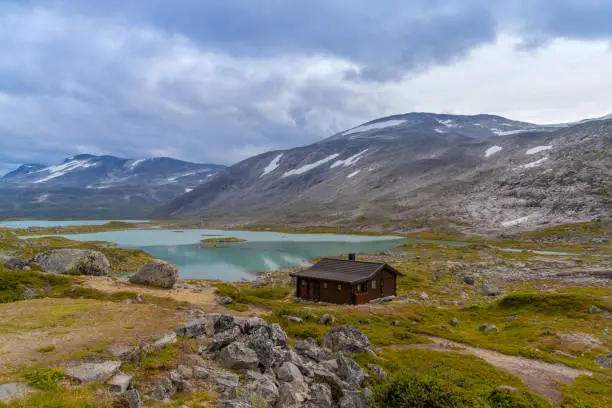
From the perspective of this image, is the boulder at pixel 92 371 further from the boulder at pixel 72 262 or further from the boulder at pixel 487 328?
the boulder at pixel 72 262

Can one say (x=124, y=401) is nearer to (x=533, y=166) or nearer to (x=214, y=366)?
(x=214, y=366)

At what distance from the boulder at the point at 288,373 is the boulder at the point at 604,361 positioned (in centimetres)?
1982

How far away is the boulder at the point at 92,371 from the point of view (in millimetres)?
12591

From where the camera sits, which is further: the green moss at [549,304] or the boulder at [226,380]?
the green moss at [549,304]

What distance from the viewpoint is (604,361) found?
22.9 meters

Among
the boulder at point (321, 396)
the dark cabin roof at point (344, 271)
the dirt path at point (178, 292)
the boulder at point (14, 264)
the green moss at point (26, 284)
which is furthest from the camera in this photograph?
the boulder at point (14, 264)

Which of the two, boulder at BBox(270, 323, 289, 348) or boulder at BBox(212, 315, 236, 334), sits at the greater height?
boulder at BBox(212, 315, 236, 334)

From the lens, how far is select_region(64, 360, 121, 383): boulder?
41.3ft

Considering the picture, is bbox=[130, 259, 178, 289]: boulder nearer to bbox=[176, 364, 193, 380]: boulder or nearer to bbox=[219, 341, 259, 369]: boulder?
bbox=[219, 341, 259, 369]: boulder

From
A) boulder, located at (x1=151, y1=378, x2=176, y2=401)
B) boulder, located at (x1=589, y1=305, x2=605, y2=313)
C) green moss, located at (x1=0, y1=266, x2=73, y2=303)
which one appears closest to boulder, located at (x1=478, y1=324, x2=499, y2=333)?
boulder, located at (x1=589, y1=305, x2=605, y2=313)

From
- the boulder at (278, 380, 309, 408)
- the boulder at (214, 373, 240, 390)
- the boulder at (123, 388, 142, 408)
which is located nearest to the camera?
the boulder at (123, 388, 142, 408)

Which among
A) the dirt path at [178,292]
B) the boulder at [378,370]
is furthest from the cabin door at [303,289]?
the boulder at [378,370]

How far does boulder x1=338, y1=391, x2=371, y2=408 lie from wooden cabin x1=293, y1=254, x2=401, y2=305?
25.1 m

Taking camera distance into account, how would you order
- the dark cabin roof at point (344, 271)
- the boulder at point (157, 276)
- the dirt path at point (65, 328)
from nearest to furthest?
the dirt path at point (65, 328) < the dark cabin roof at point (344, 271) < the boulder at point (157, 276)
